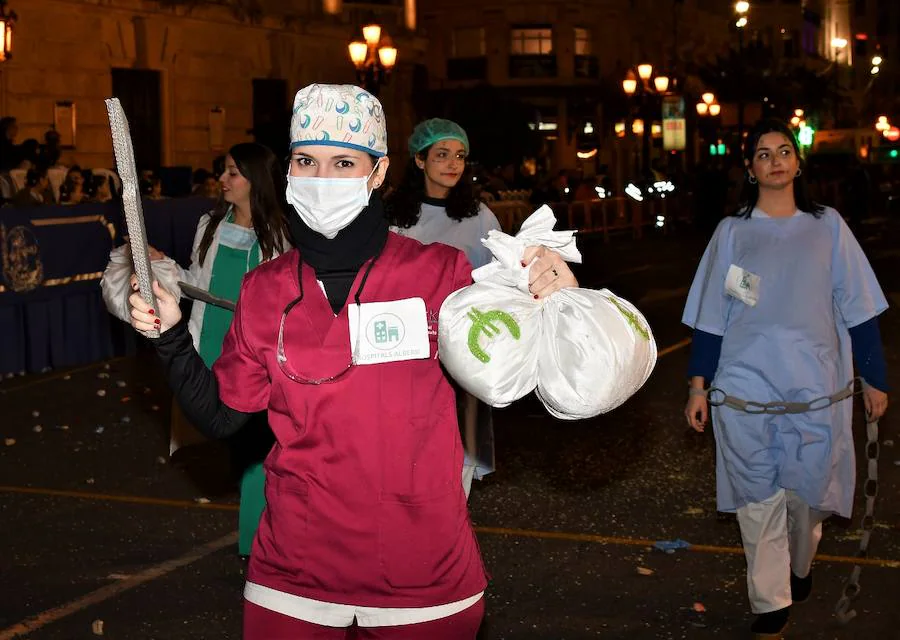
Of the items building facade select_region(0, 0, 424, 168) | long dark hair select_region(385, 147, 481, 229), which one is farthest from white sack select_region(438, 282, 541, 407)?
building facade select_region(0, 0, 424, 168)

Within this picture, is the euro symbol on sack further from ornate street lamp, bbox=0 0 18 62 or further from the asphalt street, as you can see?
ornate street lamp, bbox=0 0 18 62

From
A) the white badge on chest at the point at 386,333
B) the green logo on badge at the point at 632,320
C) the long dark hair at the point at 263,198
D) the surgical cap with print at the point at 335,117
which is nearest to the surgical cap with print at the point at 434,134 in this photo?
the long dark hair at the point at 263,198

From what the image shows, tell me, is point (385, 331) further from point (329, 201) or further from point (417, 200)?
point (417, 200)

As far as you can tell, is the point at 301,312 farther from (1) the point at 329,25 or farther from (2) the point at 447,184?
(1) the point at 329,25

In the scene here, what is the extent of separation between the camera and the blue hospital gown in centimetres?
539

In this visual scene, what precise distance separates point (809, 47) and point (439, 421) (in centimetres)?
9121

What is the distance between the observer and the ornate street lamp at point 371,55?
2573cm

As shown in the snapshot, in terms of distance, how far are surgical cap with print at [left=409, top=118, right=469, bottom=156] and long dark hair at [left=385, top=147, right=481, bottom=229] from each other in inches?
1.5

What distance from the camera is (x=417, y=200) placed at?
7.07m

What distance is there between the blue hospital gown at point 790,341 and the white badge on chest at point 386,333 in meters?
2.55

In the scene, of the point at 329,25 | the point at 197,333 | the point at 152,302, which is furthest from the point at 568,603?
the point at 329,25

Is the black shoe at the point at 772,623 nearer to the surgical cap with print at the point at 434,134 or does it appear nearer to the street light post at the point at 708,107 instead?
the surgical cap with print at the point at 434,134

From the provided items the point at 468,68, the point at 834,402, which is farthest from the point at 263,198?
the point at 468,68

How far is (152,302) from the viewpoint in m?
2.94
